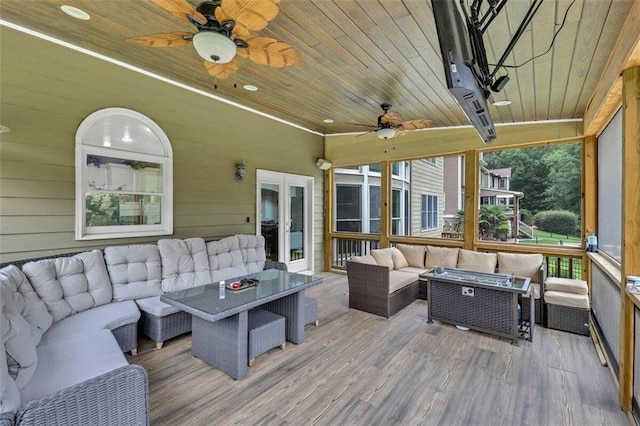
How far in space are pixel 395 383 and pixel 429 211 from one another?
4.96 m

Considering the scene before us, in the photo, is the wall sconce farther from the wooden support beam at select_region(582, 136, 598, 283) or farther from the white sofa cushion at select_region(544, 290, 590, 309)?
the wooden support beam at select_region(582, 136, 598, 283)

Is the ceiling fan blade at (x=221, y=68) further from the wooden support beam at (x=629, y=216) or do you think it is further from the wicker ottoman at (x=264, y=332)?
the wooden support beam at (x=629, y=216)

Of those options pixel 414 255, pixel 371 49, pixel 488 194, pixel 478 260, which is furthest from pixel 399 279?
pixel 371 49

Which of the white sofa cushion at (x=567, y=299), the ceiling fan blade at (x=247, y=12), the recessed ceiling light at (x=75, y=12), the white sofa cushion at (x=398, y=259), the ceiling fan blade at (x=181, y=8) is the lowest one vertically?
Result: the white sofa cushion at (x=567, y=299)

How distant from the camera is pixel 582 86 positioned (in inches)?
133

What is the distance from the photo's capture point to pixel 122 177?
390 cm

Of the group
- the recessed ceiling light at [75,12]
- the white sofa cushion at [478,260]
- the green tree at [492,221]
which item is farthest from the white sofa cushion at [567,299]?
the recessed ceiling light at [75,12]

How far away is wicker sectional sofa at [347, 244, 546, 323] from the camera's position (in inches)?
162

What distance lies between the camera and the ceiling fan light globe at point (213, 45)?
7.10 feet

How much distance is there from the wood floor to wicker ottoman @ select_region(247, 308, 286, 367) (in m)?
0.12

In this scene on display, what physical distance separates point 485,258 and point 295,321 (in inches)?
125

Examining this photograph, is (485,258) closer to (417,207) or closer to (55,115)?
(417,207)

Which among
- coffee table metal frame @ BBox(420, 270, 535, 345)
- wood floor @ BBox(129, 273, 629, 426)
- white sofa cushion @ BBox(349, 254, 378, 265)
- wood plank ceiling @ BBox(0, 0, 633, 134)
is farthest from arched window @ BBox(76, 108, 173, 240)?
coffee table metal frame @ BBox(420, 270, 535, 345)

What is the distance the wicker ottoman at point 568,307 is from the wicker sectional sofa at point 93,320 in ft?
11.8
